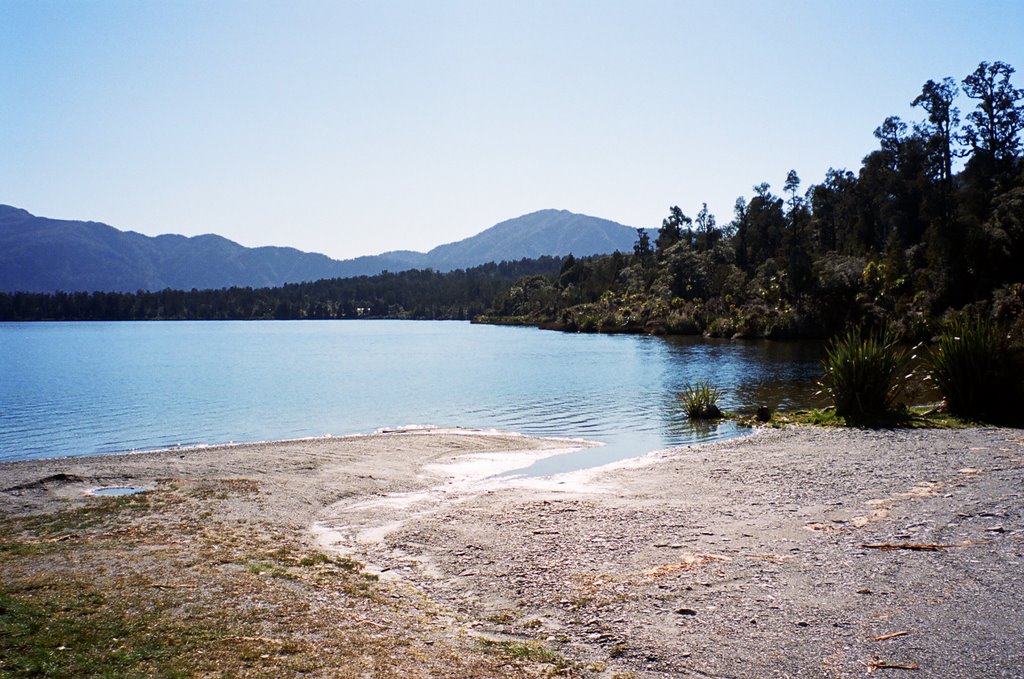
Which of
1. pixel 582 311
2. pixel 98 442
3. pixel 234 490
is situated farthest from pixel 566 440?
pixel 582 311

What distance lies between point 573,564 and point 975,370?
48.7 ft

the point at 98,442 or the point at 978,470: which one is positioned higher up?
the point at 978,470

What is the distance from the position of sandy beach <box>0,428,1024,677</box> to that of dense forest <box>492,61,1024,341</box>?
12.3 meters

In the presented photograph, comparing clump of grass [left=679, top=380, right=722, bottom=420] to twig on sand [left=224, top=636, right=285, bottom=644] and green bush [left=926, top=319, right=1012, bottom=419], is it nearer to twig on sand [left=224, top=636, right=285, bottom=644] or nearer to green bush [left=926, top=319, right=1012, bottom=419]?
green bush [left=926, top=319, right=1012, bottom=419]

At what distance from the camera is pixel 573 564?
8578 mm

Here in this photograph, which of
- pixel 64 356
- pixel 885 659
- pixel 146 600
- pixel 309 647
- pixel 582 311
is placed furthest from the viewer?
pixel 582 311

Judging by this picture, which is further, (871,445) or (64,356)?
(64,356)

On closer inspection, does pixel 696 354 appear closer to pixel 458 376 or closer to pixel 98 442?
pixel 458 376

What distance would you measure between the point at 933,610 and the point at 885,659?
1.22 m

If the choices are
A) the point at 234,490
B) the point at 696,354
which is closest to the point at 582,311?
the point at 696,354

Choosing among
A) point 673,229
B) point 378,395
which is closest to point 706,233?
point 673,229

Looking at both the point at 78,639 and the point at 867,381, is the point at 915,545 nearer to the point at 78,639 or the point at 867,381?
the point at 78,639

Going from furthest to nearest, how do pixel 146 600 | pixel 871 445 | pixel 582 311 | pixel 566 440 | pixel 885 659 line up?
pixel 582 311 → pixel 566 440 → pixel 871 445 → pixel 146 600 → pixel 885 659

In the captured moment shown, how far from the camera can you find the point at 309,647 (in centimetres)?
602
